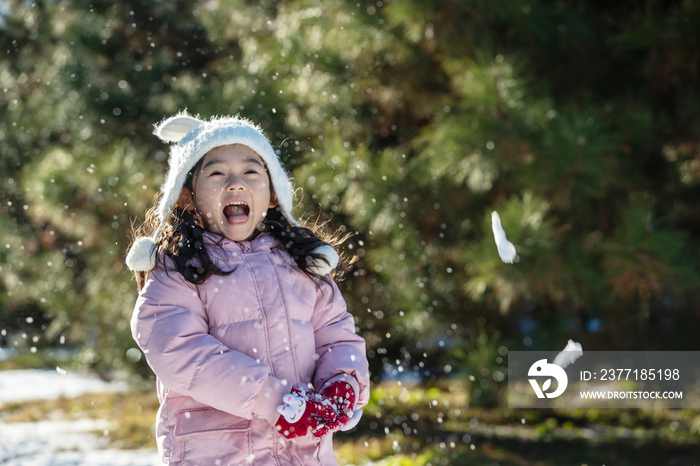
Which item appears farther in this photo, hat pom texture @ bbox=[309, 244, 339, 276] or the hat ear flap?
the hat ear flap

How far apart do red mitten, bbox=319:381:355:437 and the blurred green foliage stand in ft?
4.89

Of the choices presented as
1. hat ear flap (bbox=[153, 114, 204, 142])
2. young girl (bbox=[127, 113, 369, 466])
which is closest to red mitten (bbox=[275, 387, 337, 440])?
young girl (bbox=[127, 113, 369, 466])

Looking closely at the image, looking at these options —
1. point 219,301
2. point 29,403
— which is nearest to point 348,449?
point 219,301

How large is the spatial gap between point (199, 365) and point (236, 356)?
93 millimetres

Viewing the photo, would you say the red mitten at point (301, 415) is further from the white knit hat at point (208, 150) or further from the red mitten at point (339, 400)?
the white knit hat at point (208, 150)

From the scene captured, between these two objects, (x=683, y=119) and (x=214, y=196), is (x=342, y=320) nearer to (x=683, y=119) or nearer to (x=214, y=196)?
(x=214, y=196)

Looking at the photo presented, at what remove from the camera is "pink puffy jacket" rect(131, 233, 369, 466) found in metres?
1.53

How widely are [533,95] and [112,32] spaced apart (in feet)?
13.7

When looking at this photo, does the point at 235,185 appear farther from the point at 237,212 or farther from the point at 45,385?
the point at 45,385

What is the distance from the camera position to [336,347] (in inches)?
70.8

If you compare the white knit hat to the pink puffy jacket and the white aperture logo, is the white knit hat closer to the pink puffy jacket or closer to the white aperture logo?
the pink puffy jacket

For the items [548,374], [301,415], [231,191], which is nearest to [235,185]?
[231,191]

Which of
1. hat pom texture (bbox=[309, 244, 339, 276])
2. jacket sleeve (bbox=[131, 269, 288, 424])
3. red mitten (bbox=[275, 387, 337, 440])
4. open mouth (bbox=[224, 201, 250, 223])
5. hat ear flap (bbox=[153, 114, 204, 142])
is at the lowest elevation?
red mitten (bbox=[275, 387, 337, 440])

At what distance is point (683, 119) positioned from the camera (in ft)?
11.2
